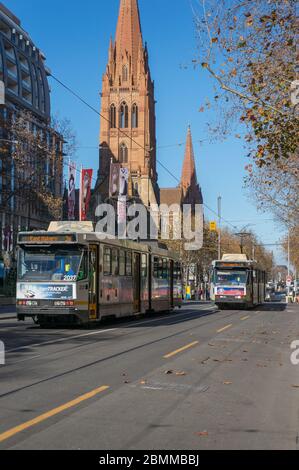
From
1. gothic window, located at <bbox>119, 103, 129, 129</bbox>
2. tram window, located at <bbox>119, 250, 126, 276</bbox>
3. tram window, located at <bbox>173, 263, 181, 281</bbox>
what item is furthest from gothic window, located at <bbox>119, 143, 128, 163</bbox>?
tram window, located at <bbox>119, 250, 126, 276</bbox>

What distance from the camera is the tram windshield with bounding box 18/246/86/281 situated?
19.2 m

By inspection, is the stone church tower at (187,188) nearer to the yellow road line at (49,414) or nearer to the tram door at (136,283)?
the tram door at (136,283)

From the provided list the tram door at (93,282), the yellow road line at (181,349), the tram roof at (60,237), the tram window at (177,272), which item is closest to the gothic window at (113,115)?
the tram window at (177,272)

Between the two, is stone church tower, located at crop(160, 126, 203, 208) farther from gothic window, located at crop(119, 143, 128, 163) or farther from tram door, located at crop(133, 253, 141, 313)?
tram door, located at crop(133, 253, 141, 313)

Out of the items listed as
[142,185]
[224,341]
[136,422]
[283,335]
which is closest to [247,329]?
[283,335]

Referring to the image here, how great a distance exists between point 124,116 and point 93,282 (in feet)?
304

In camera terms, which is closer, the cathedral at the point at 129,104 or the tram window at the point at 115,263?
the tram window at the point at 115,263

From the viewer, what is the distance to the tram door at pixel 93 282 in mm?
19734

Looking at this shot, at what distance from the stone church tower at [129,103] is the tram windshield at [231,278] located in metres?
70.5

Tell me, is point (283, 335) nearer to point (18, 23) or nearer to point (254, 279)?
point (254, 279)

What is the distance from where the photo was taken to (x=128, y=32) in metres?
109

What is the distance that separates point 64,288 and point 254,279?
24231 mm

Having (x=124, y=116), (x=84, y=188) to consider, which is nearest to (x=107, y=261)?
(x=84, y=188)
